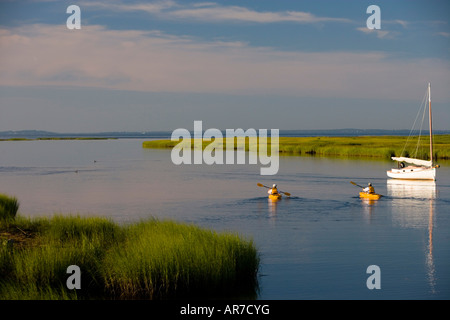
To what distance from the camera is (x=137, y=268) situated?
527 inches

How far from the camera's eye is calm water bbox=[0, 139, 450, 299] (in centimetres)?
1612

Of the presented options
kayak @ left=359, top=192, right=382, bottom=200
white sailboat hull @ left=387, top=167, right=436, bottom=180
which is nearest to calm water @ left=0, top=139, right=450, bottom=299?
kayak @ left=359, top=192, right=382, bottom=200

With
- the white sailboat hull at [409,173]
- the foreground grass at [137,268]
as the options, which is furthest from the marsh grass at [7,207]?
the white sailboat hull at [409,173]

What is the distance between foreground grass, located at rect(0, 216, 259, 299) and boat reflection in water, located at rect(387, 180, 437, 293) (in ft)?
18.2

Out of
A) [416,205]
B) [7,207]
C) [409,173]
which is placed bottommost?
[416,205]

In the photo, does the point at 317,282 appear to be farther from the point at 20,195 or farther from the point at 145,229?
the point at 20,195

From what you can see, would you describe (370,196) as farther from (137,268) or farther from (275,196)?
(137,268)

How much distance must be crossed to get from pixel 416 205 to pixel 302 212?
23.6 feet

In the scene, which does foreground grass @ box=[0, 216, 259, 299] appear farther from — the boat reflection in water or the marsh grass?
the marsh grass

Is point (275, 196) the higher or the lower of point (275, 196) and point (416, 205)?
the higher

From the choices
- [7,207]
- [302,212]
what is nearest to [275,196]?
[302,212]

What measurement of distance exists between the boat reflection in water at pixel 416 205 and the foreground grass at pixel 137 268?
5.55 m

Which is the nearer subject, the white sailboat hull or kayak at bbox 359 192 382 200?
kayak at bbox 359 192 382 200
